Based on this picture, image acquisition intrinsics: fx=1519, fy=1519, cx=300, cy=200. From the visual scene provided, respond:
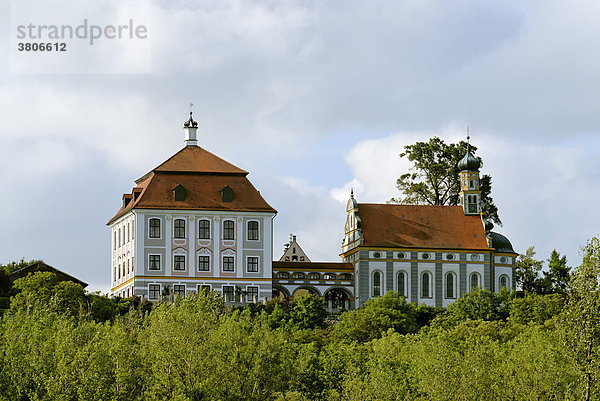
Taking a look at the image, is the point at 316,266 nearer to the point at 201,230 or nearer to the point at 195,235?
the point at 201,230

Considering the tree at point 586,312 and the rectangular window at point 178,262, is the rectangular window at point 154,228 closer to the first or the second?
the rectangular window at point 178,262

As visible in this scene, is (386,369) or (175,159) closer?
(386,369)

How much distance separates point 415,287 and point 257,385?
39.4 m

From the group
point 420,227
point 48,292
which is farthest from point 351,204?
point 48,292

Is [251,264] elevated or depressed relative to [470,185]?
depressed

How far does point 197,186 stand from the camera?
101 meters

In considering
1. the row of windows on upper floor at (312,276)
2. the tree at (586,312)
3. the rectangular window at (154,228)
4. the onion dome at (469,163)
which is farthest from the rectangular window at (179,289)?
the tree at (586,312)

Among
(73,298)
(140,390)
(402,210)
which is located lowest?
(140,390)

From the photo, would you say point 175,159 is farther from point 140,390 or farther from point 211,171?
point 140,390

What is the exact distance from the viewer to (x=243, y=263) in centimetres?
10019

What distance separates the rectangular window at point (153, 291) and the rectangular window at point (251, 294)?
5822 millimetres

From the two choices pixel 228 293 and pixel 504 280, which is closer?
pixel 228 293

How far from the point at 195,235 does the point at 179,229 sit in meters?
1.13

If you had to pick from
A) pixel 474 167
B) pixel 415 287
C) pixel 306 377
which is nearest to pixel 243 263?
pixel 415 287
